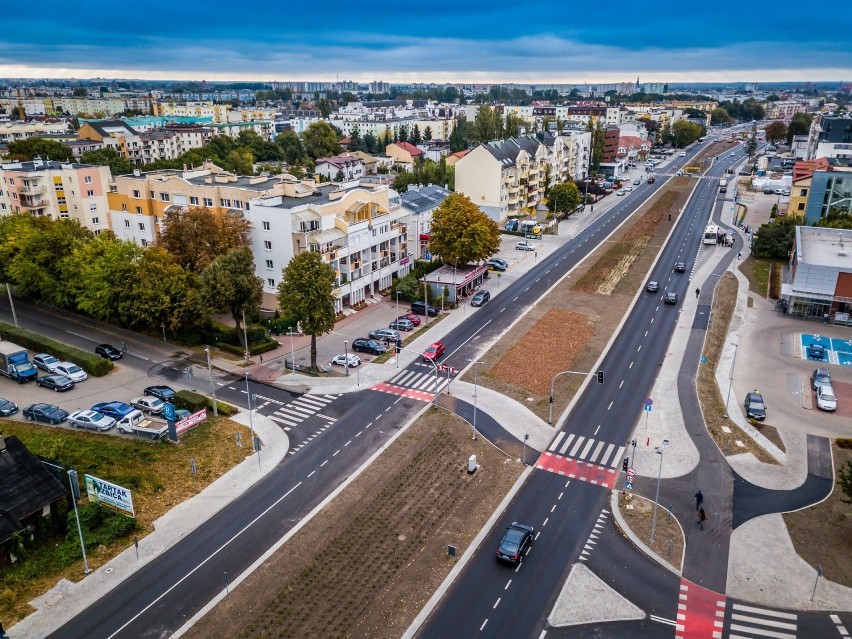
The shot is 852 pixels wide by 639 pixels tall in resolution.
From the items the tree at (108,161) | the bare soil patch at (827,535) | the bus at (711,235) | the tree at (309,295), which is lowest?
the bare soil patch at (827,535)

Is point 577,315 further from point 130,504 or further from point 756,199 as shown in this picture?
point 756,199

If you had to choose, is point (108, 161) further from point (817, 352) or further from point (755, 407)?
point (817, 352)

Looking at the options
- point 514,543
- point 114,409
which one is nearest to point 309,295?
point 114,409

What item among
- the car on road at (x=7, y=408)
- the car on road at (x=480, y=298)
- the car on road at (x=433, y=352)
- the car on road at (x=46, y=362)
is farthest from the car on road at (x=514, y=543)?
the car on road at (x=46, y=362)

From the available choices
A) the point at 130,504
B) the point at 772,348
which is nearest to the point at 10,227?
the point at 130,504

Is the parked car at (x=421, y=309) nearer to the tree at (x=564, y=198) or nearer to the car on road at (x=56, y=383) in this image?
the car on road at (x=56, y=383)
